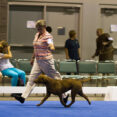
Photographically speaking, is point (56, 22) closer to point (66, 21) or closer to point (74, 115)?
point (66, 21)

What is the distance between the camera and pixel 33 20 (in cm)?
1357

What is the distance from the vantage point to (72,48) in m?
11.5

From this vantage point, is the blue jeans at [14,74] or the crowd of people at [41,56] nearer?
the crowd of people at [41,56]

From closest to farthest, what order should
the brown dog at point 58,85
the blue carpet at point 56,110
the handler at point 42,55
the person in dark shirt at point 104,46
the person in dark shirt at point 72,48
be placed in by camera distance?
the blue carpet at point 56,110 < the brown dog at point 58,85 < the handler at point 42,55 < the person in dark shirt at point 72,48 < the person in dark shirt at point 104,46

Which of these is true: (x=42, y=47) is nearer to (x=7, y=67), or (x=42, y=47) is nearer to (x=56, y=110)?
(x=56, y=110)

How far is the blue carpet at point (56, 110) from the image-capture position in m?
5.81

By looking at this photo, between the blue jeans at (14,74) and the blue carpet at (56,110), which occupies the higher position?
the blue jeans at (14,74)

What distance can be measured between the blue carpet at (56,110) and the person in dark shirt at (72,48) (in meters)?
4.24

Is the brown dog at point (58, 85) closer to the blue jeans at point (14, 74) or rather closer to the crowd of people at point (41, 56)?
the crowd of people at point (41, 56)

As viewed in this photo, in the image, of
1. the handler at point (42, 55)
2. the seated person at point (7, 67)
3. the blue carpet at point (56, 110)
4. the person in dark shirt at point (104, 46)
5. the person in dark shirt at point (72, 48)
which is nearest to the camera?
the blue carpet at point (56, 110)

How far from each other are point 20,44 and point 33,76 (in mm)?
6606

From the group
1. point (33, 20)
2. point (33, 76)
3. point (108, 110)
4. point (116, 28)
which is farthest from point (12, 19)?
point (108, 110)

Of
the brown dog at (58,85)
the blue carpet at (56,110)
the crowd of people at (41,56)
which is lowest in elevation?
the blue carpet at (56,110)

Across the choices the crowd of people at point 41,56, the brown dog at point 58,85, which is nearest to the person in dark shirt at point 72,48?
the crowd of people at point 41,56
